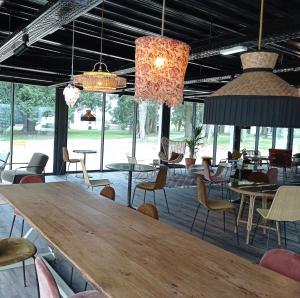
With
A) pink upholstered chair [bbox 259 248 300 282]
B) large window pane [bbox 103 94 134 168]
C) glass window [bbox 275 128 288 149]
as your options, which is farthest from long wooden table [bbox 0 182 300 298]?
glass window [bbox 275 128 288 149]

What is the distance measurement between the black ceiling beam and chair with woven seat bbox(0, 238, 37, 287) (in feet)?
6.79

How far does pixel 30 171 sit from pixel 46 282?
636cm

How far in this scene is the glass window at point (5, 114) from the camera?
9.16m

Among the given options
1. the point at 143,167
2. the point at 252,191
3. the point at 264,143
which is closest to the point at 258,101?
the point at 252,191

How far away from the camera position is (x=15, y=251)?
2514mm

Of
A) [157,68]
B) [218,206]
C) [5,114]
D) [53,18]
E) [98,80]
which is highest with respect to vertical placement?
[53,18]

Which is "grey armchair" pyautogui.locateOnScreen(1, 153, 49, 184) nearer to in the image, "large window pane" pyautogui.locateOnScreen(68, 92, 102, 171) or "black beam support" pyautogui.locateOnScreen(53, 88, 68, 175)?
"black beam support" pyautogui.locateOnScreen(53, 88, 68, 175)

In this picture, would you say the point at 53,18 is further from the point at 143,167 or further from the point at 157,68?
the point at 143,167

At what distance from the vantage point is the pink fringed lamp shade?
2.10m

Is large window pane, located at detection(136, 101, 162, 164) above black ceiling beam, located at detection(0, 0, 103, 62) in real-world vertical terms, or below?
below

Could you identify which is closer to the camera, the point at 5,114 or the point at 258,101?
the point at 258,101

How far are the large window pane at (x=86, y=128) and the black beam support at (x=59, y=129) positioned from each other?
1.09 ft

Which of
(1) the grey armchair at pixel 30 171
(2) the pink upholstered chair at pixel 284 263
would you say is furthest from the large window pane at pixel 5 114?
(2) the pink upholstered chair at pixel 284 263

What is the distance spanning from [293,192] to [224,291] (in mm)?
2743
